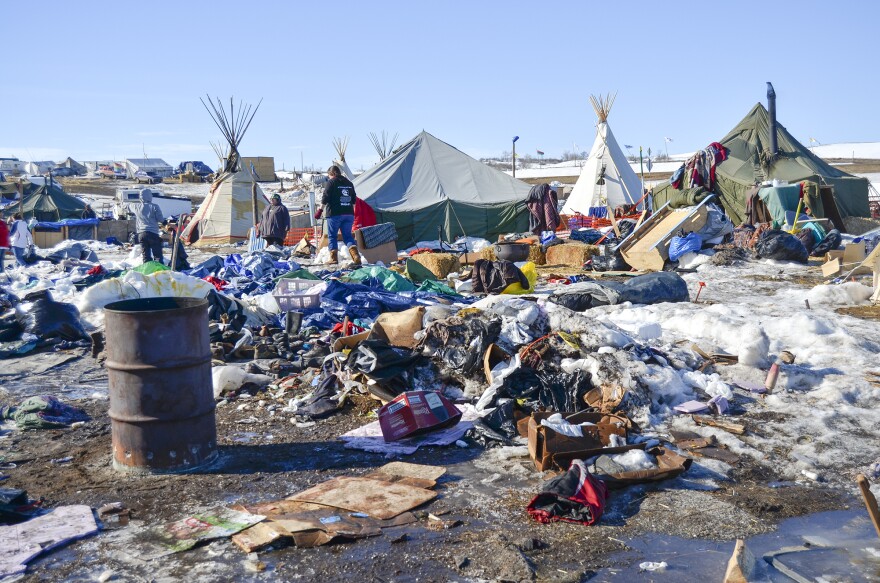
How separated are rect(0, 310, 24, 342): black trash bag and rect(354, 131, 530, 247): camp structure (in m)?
11.0

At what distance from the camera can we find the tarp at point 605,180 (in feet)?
78.9

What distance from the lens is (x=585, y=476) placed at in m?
4.46

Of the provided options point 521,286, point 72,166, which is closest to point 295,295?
point 521,286

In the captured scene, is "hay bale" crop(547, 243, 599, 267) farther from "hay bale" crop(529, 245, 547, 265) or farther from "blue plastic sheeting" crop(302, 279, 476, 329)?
"blue plastic sheeting" crop(302, 279, 476, 329)

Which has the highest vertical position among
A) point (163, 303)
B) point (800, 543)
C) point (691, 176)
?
point (691, 176)

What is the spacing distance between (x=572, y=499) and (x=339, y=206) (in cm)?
1058

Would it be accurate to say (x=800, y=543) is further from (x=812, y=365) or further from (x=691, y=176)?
(x=691, y=176)

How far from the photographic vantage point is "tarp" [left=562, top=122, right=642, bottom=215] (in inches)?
947

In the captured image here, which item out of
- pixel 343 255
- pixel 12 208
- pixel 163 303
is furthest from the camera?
pixel 12 208

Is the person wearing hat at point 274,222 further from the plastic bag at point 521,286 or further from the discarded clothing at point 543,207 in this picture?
the plastic bag at point 521,286

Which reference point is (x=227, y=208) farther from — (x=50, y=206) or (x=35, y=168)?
(x=35, y=168)

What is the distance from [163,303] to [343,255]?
10713mm

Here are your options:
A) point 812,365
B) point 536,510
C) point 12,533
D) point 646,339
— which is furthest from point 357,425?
point 812,365

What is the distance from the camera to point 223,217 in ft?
77.9
